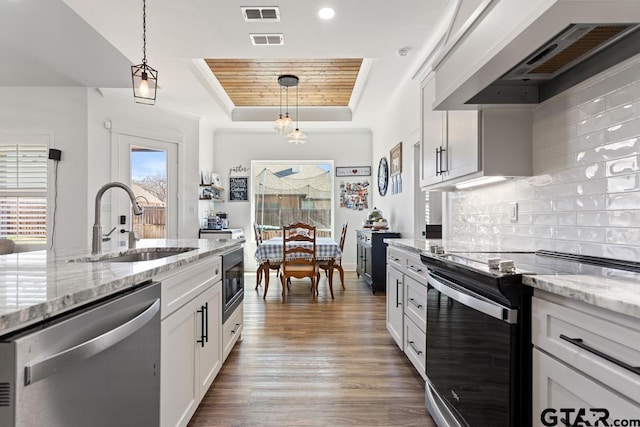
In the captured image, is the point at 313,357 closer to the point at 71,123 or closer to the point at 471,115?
the point at 471,115

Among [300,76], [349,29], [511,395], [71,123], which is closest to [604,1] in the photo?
[511,395]

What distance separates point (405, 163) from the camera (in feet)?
14.6

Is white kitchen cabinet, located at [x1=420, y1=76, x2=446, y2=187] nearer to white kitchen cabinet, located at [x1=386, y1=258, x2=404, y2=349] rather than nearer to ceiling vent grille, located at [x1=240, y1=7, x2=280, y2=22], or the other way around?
white kitchen cabinet, located at [x1=386, y1=258, x2=404, y2=349]

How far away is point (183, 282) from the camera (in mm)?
1547

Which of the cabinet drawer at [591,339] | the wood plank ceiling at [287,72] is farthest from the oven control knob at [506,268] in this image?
the wood plank ceiling at [287,72]

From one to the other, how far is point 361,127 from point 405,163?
2311mm

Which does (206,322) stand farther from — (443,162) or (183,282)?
(443,162)

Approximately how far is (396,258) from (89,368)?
84.7 inches

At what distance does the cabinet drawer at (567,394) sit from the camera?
81 cm

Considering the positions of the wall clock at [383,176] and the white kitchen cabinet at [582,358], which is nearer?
the white kitchen cabinet at [582,358]

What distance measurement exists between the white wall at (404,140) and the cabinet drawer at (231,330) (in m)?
2.35

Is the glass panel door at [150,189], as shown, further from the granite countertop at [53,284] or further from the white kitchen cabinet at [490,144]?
the white kitchen cabinet at [490,144]

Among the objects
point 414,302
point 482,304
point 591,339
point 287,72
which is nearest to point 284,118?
point 287,72

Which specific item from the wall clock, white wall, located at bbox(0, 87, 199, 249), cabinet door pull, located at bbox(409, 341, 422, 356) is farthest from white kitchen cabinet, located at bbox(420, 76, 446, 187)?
white wall, located at bbox(0, 87, 199, 249)
